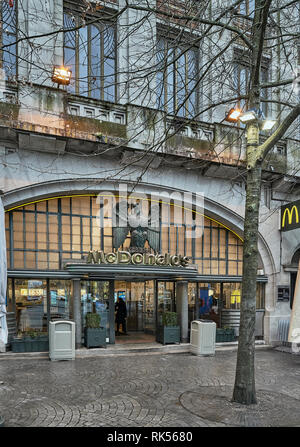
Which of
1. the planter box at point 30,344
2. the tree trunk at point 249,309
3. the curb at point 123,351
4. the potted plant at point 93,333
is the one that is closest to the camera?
the tree trunk at point 249,309

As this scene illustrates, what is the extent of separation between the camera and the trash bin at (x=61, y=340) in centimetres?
967

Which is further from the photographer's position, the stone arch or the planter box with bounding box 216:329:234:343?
the planter box with bounding box 216:329:234:343

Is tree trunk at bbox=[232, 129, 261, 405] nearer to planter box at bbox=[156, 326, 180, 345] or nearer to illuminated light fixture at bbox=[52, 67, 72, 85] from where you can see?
planter box at bbox=[156, 326, 180, 345]

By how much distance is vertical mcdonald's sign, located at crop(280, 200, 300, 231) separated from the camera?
1270 centimetres

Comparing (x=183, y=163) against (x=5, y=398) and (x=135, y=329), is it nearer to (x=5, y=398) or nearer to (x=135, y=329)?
(x=135, y=329)

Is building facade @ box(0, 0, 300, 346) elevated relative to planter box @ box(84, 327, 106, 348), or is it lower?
elevated

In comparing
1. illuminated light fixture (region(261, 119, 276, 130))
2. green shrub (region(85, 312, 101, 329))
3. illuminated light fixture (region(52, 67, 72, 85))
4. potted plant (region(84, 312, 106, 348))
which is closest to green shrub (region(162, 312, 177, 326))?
potted plant (region(84, 312, 106, 348))

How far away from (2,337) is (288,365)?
8155 mm

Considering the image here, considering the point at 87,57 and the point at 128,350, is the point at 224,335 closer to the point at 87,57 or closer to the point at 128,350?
the point at 128,350

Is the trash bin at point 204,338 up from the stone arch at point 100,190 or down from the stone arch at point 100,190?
down

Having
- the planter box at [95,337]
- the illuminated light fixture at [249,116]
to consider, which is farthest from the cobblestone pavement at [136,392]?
the illuminated light fixture at [249,116]

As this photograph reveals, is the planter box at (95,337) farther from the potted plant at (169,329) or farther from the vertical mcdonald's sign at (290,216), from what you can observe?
the vertical mcdonald's sign at (290,216)

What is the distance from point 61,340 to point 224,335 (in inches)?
238

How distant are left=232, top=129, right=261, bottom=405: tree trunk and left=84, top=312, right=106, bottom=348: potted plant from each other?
5.44 metres
